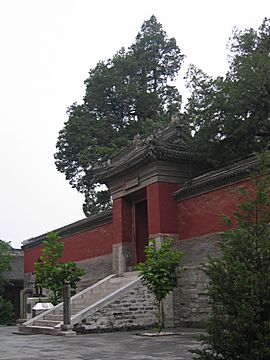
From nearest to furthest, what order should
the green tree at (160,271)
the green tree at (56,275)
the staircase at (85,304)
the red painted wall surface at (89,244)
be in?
1. the green tree at (160,271)
2. the staircase at (85,304)
3. the green tree at (56,275)
4. the red painted wall surface at (89,244)

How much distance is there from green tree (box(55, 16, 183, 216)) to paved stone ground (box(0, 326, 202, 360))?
42.0 ft

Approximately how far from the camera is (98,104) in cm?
2505

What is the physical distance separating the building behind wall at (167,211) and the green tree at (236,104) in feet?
3.03

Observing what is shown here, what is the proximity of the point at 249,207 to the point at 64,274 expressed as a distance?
11.4 m

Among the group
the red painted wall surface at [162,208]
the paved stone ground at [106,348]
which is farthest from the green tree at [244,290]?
the red painted wall surface at [162,208]

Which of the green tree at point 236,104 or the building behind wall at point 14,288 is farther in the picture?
the building behind wall at point 14,288

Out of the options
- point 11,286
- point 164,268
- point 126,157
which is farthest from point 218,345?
point 11,286

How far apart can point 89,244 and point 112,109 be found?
7923 mm

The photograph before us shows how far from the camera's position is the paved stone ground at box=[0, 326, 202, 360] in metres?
8.37

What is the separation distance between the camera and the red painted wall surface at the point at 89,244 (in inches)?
757

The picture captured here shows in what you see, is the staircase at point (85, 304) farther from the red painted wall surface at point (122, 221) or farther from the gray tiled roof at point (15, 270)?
the gray tiled roof at point (15, 270)

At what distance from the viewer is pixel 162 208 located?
15555 millimetres

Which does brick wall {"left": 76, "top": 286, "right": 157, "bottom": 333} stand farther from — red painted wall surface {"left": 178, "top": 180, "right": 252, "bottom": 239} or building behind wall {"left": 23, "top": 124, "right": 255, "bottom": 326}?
red painted wall surface {"left": 178, "top": 180, "right": 252, "bottom": 239}

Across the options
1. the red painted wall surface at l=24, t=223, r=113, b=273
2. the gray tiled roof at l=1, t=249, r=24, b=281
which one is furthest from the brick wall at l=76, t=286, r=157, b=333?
the gray tiled roof at l=1, t=249, r=24, b=281
